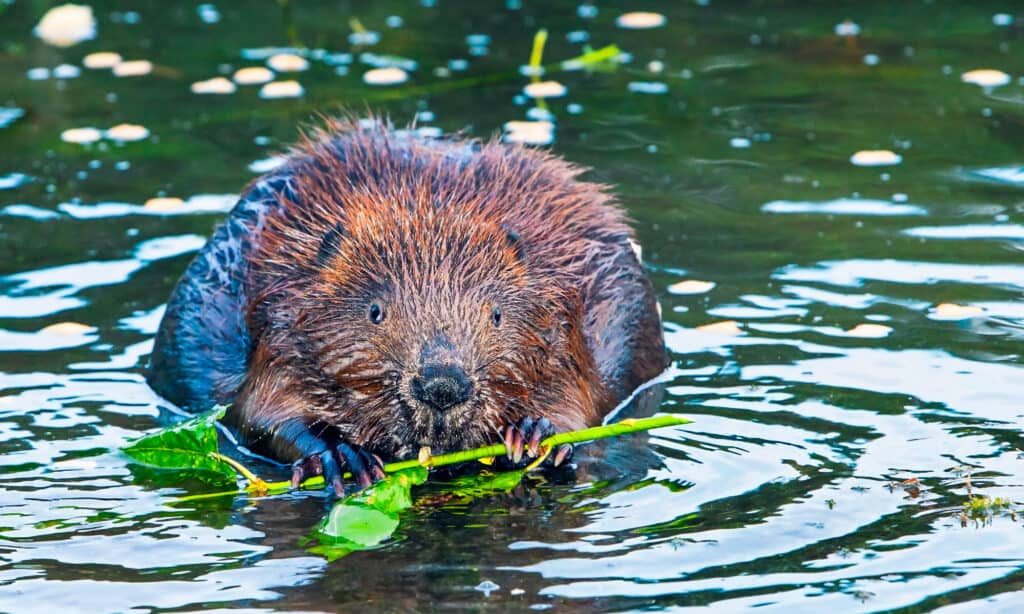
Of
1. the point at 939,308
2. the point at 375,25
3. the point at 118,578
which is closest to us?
the point at 118,578

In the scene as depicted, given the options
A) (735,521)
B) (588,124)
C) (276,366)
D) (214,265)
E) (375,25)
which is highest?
(375,25)

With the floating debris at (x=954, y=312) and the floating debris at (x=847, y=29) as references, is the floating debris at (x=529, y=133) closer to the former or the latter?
the floating debris at (x=954, y=312)

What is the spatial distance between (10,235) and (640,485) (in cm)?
369

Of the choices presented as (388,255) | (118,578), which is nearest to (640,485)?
(388,255)

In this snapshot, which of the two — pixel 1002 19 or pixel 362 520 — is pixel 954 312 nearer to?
pixel 362 520

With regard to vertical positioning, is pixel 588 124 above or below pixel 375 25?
below

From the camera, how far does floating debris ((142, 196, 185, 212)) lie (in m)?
7.95

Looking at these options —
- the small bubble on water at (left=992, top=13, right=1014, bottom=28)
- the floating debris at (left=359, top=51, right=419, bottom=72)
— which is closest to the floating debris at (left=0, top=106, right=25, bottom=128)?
the floating debris at (left=359, top=51, right=419, bottom=72)

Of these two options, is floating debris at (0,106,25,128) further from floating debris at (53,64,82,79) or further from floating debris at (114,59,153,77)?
floating debris at (114,59,153,77)

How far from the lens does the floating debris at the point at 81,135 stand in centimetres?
894

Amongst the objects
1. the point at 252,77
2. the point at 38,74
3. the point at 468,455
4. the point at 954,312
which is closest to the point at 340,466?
the point at 468,455

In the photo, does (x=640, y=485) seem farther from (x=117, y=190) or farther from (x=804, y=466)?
(x=117, y=190)

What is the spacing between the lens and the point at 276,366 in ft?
18.2

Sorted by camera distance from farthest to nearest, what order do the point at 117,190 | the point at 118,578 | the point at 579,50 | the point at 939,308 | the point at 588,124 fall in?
the point at 579,50, the point at 588,124, the point at 117,190, the point at 939,308, the point at 118,578
